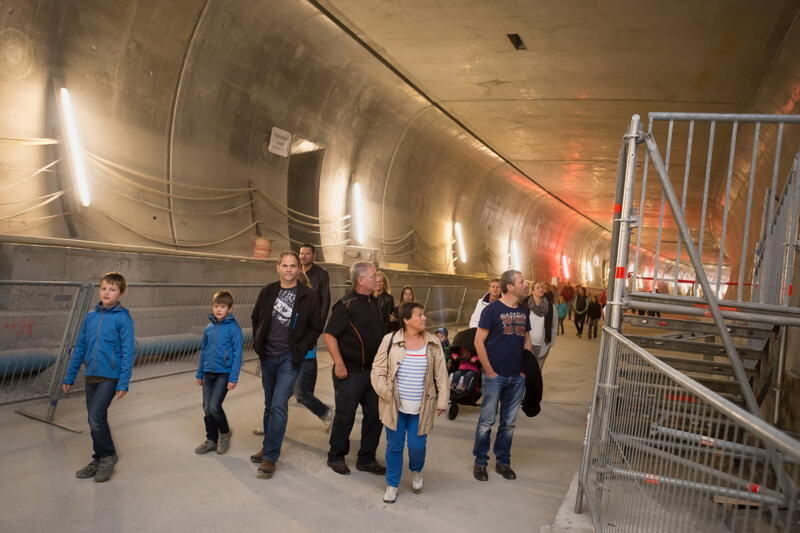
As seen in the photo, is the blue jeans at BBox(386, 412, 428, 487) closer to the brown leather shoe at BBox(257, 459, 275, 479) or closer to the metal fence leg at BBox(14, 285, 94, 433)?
the brown leather shoe at BBox(257, 459, 275, 479)

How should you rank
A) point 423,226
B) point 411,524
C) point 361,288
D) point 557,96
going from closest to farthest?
point 411,524 < point 361,288 < point 557,96 < point 423,226

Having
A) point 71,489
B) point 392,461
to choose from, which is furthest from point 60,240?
point 392,461

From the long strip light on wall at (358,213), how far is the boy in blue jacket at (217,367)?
36.3ft

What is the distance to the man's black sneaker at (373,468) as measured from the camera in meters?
5.45

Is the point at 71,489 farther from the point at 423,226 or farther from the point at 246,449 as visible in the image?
the point at 423,226

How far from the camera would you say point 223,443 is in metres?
5.71

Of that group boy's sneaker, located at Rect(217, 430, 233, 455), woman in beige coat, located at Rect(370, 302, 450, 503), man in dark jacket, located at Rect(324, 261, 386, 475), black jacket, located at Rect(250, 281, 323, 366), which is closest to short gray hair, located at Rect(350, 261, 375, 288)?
man in dark jacket, located at Rect(324, 261, 386, 475)

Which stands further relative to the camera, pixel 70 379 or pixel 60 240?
pixel 60 240

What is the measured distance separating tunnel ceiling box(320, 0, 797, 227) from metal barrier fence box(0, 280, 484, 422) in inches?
220

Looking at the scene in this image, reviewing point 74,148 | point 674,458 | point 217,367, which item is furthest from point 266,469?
point 74,148

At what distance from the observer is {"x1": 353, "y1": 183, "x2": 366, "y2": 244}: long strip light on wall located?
54.6 ft

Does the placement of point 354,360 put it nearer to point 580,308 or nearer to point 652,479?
point 652,479

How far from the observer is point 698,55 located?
11602mm

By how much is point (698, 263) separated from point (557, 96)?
10.8 m
